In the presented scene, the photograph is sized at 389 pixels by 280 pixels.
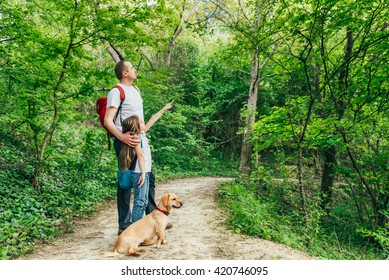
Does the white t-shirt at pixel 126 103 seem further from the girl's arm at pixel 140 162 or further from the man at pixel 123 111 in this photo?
the girl's arm at pixel 140 162

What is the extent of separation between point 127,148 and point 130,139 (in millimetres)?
158

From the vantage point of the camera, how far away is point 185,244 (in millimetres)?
4082

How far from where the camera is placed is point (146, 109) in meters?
15.1

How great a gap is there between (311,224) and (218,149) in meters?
15.8

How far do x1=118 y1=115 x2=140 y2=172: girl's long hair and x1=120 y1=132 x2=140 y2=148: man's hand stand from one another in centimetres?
5

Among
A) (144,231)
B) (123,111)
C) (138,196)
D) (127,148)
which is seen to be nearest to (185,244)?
(144,231)

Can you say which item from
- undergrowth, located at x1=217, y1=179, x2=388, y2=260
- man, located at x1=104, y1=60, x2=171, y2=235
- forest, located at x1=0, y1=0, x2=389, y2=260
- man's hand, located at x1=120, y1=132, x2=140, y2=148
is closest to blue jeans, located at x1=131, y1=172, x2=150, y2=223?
man, located at x1=104, y1=60, x2=171, y2=235

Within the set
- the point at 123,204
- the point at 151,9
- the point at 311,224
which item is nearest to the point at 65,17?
the point at 151,9

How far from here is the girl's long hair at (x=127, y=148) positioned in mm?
3543

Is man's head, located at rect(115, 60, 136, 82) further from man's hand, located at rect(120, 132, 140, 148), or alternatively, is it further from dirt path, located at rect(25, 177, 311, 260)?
dirt path, located at rect(25, 177, 311, 260)

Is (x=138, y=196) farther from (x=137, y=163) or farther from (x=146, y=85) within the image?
(x=146, y=85)

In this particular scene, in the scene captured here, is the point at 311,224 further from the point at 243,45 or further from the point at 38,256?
the point at 38,256

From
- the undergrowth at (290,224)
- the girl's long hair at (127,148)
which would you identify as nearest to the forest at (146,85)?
the undergrowth at (290,224)

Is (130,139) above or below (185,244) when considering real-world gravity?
above
